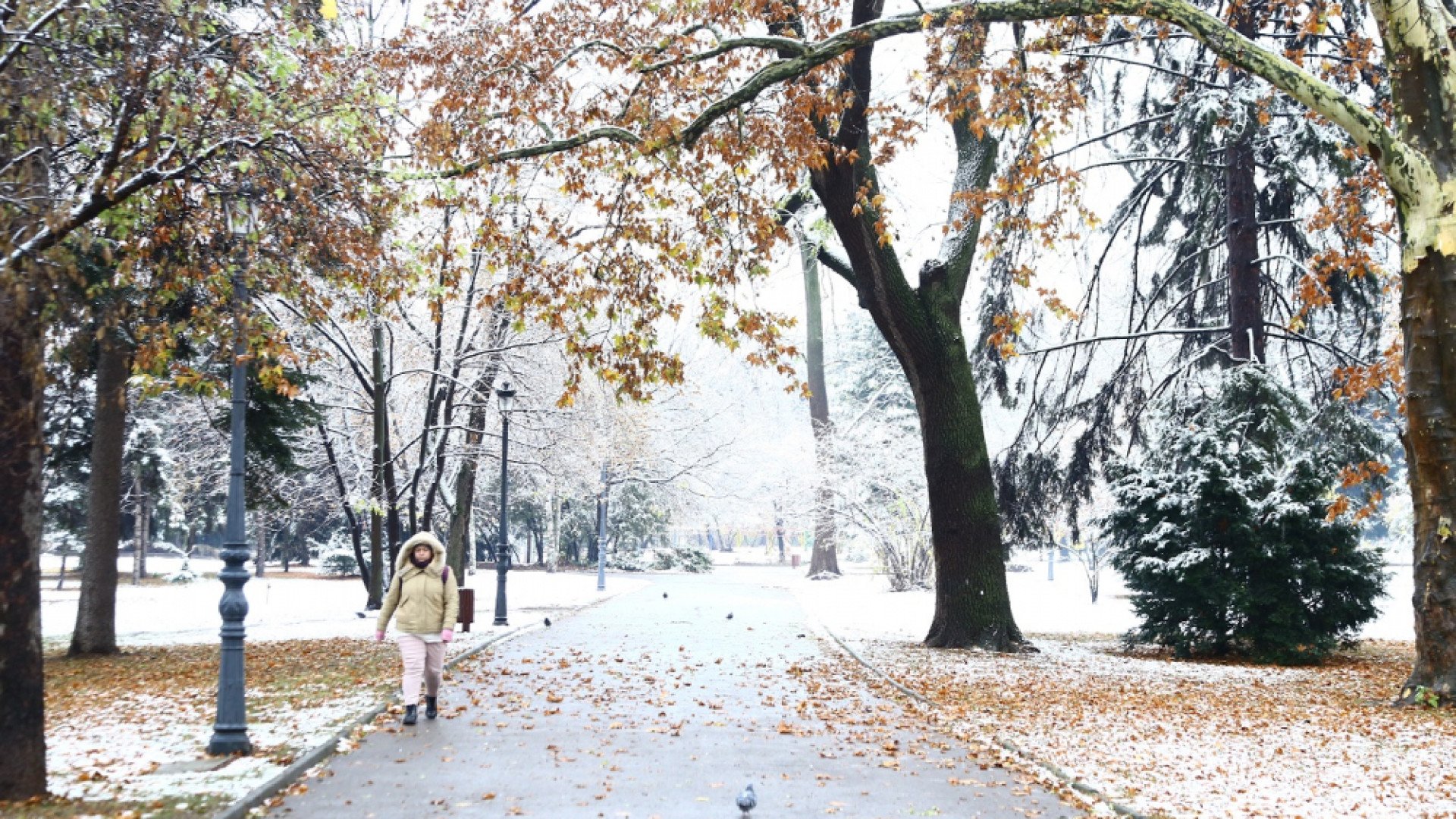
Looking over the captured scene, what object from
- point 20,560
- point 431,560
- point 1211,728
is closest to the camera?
point 20,560

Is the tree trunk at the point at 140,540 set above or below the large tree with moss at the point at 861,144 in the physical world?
below

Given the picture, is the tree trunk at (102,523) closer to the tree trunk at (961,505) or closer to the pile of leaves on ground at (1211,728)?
the pile of leaves on ground at (1211,728)

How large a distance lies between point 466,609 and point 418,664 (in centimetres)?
1102

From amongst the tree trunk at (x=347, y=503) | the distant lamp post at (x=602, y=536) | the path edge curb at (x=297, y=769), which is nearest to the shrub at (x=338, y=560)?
the distant lamp post at (x=602, y=536)

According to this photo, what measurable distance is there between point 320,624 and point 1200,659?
670 inches

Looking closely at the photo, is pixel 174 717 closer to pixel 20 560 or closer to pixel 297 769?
pixel 297 769

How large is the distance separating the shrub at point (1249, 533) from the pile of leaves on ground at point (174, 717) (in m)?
11.8

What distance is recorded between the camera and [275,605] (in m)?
33.0

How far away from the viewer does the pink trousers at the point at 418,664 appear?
11.2 m

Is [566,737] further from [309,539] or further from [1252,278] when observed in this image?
[309,539]

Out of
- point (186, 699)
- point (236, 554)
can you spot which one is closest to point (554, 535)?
point (186, 699)

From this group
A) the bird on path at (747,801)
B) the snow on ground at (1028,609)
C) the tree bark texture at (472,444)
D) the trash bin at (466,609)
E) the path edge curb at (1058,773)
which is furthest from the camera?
the tree bark texture at (472,444)

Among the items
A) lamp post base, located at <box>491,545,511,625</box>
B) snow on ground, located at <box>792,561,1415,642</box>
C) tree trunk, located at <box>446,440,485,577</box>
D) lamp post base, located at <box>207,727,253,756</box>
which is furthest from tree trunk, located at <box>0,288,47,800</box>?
tree trunk, located at <box>446,440,485,577</box>

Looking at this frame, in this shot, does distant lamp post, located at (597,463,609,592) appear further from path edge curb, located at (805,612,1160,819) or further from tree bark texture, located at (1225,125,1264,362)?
path edge curb, located at (805,612,1160,819)
